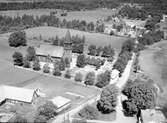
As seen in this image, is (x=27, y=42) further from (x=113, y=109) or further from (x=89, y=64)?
(x=113, y=109)

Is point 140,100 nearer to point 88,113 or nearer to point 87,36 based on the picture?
point 88,113

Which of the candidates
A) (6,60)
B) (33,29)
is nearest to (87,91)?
→ (6,60)

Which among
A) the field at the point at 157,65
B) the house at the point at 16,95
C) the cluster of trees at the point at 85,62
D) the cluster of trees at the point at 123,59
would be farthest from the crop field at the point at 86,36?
the house at the point at 16,95

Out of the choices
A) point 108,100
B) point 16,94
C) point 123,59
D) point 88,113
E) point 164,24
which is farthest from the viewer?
point 164,24

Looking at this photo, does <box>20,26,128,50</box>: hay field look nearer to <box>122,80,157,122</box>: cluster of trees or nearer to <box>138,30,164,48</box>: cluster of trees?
<box>138,30,164,48</box>: cluster of trees

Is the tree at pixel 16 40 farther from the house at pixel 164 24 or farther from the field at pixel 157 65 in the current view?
the house at pixel 164 24

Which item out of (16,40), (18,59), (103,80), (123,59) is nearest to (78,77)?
(103,80)

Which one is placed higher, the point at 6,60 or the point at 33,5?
the point at 33,5
